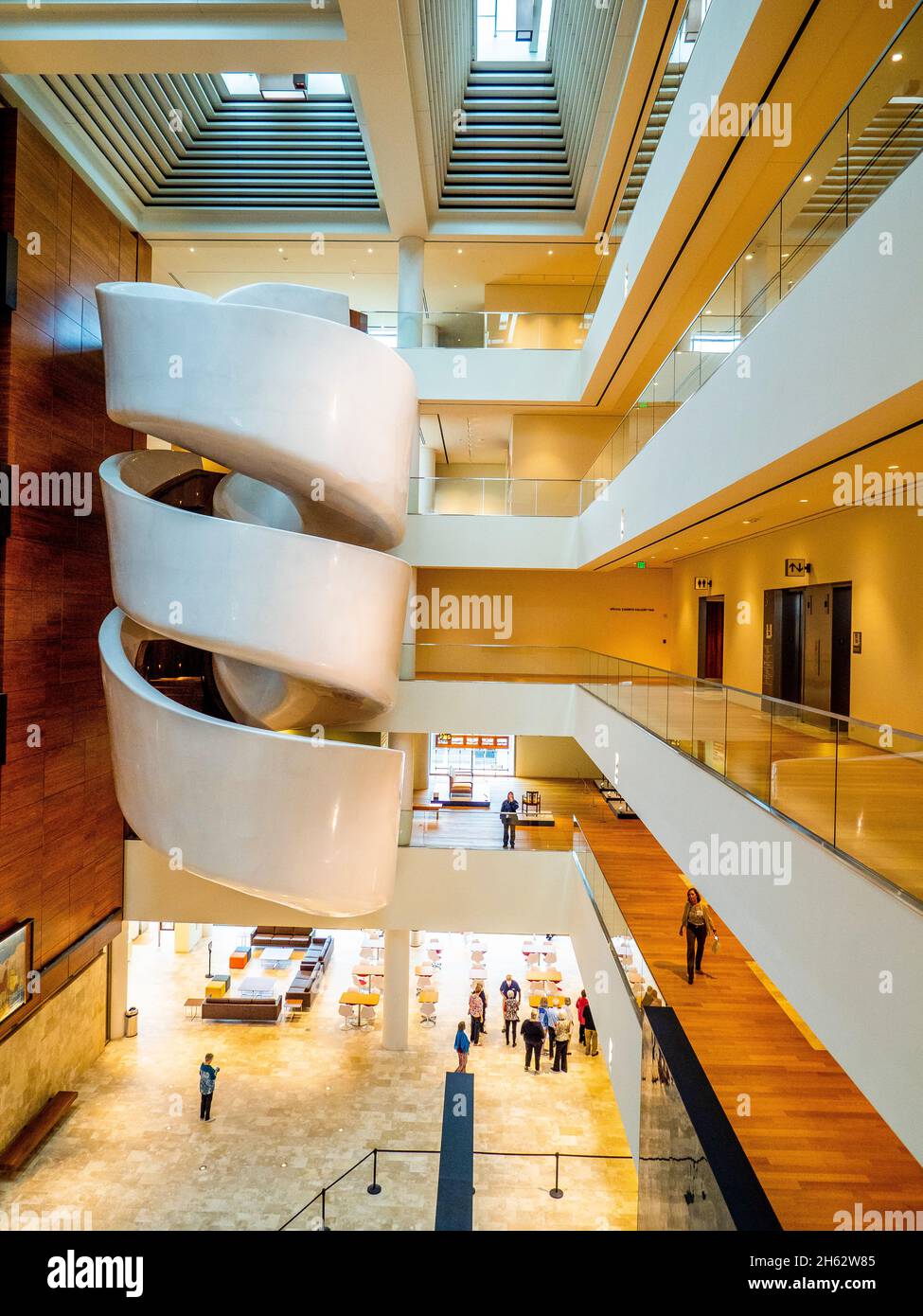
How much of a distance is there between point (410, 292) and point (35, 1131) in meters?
11.7

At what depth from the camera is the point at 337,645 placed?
716 cm

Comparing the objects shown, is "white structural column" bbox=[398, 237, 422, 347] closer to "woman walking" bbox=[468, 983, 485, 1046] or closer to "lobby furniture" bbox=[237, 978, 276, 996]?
"woman walking" bbox=[468, 983, 485, 1046]

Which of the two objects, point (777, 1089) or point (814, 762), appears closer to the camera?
point (814, 762)

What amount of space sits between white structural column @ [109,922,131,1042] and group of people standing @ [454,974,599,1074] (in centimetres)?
493

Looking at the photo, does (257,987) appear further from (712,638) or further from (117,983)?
(712,638)

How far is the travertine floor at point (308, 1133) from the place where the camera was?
8148 mm

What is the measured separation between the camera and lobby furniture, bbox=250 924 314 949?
599 inches

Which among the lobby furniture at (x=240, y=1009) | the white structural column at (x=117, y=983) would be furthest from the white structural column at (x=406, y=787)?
the white structural column at (x=117, y=983)

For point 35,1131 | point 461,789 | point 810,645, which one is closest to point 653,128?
point 810,645

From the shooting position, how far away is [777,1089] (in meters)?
5.59

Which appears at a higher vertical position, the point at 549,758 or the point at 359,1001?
the point at 549,758

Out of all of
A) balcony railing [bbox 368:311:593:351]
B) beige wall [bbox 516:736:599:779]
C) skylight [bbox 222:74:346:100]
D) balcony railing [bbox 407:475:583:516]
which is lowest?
beige wall [bbox 516:736:599:779]

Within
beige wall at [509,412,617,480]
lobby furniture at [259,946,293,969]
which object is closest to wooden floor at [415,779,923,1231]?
lobby furniture at [259,946,293,969]

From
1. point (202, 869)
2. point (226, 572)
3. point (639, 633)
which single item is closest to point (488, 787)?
point (639, 633)
